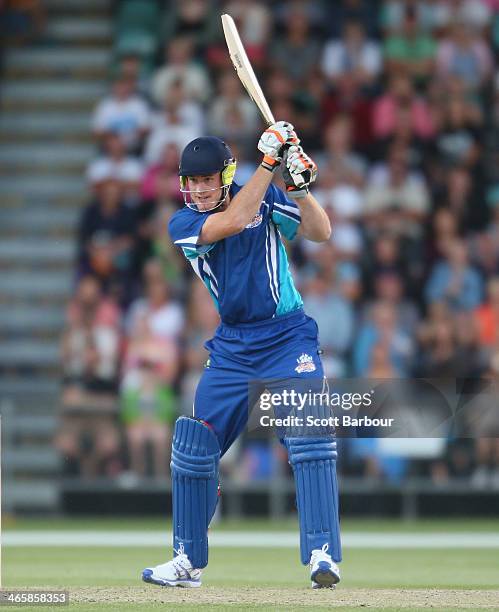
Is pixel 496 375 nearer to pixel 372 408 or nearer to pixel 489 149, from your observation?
pixel 489 149

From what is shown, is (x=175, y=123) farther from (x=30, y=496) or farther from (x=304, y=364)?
(x=304, y=364)

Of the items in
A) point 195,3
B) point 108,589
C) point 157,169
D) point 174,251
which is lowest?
point 108,589

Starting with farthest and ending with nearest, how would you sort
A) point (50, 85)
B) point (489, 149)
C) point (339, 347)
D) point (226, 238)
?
1. point (50, 85)
2. point (489, 149)
3. point (339, 347)
4. point (226, 238)

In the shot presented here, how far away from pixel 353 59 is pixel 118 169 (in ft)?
9.26

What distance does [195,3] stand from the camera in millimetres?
16875

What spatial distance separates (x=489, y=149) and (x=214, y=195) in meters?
8.32

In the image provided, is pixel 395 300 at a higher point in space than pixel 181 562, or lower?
higher

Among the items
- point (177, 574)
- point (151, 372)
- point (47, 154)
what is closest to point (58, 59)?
point (47, 154)

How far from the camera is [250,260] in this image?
7.38 meters

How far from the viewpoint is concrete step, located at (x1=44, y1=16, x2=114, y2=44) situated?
59.6 ft

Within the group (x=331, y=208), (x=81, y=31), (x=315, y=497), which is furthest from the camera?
(x=81, y=31)

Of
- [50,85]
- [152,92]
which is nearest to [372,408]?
[152,92]

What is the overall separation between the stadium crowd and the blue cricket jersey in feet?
15.6

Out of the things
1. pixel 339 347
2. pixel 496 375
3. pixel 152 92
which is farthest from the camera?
pixel 152 92
